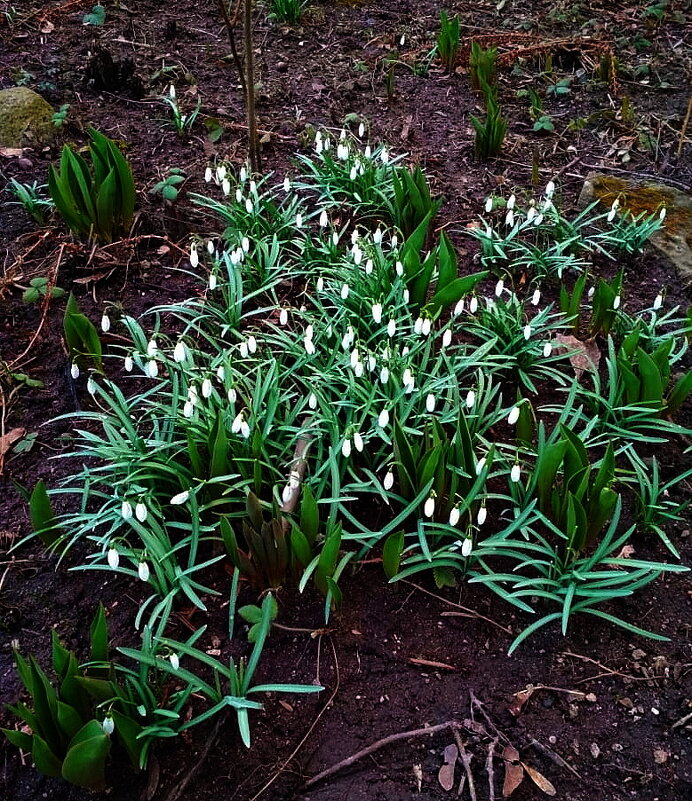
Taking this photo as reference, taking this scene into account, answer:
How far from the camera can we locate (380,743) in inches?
75.9

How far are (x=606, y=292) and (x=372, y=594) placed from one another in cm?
156

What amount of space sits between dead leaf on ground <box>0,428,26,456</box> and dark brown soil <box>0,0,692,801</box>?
0.13 feet

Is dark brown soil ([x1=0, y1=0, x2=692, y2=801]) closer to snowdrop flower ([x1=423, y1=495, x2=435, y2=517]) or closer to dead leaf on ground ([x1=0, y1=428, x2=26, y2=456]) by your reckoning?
dead leaf on ground ([x1=0, y1=428, x2=26, y2=456])

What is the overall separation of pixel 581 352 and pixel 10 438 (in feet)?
7.23

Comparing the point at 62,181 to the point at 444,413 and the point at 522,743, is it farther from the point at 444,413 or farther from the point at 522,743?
the point at 522,743

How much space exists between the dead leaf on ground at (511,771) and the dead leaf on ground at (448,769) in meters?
0.13

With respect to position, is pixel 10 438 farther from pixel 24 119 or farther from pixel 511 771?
pixel 24 119

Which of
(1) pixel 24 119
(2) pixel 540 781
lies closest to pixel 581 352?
(2) pixel 540 781

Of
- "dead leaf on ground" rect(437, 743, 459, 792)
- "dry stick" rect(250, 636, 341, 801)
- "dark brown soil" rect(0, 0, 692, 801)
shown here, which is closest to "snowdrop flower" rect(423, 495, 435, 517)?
"dark brown soil" rect(0, 0, 692, 801)

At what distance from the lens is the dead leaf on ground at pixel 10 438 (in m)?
2.72

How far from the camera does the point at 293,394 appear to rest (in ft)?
8.55

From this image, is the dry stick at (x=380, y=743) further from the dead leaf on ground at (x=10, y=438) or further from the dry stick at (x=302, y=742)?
the dead leaf on ground at (x=10, y=438)

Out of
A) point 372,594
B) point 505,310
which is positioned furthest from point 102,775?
point 505,310

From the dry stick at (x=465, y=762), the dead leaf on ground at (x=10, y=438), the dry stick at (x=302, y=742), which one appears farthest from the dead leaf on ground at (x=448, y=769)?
the dead leaf on ground at (x=10, y=438)
